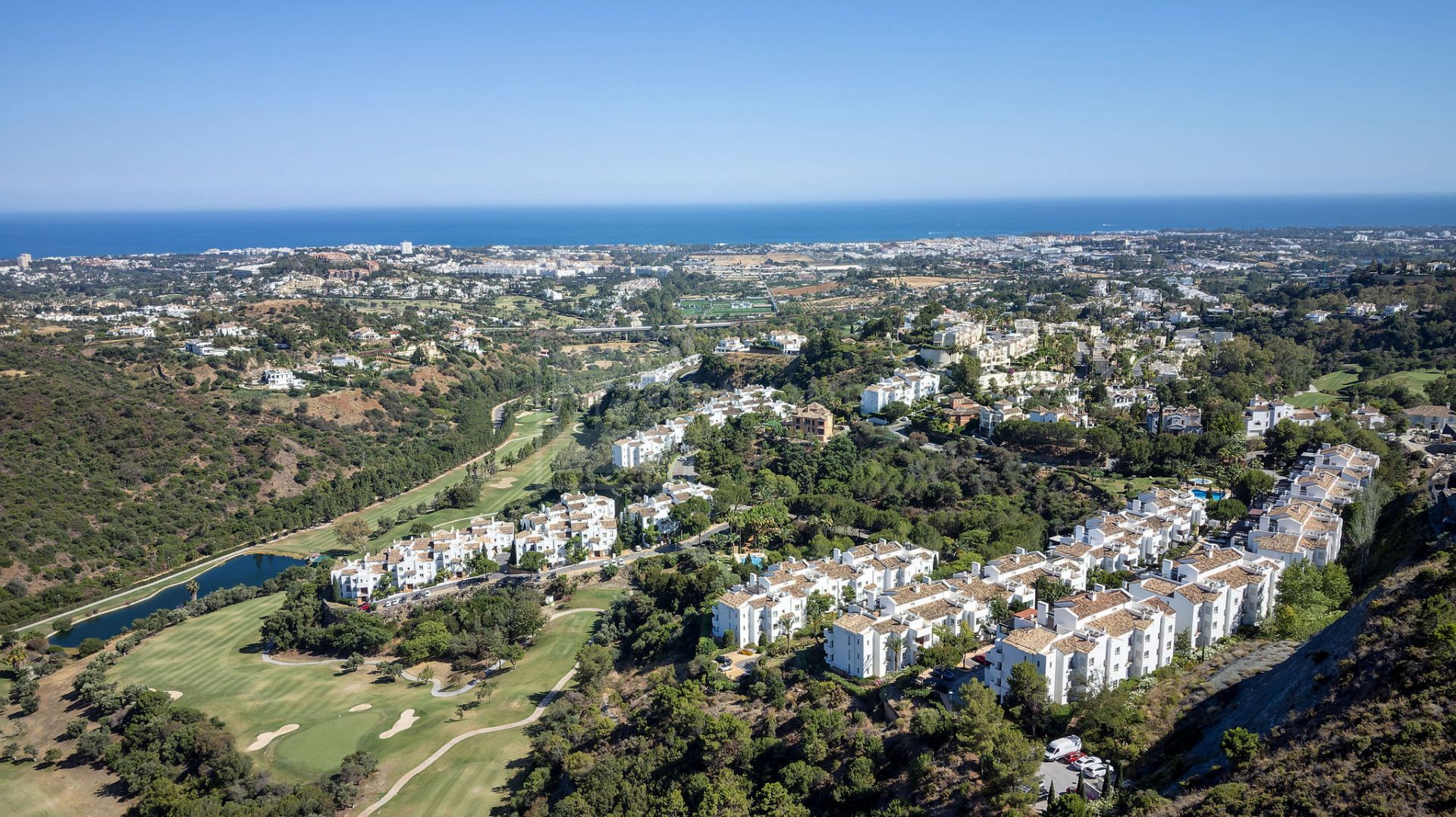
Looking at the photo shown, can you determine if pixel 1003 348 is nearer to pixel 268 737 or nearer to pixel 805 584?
pixel 805 584

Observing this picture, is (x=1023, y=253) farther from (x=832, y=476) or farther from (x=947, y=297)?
(x=832, y=476)

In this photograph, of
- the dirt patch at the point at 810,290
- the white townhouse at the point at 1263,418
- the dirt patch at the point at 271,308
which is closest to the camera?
the white townhouse at the point at 1263,418

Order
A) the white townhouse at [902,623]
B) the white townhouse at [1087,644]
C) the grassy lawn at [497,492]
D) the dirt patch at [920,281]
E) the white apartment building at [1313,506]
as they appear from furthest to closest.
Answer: the dirt patch at [920,281], the grassy lawn at [497,492], the white apartment building at [1313,506], the white townhouse at [902,623], the white townhouse at [1087,644]

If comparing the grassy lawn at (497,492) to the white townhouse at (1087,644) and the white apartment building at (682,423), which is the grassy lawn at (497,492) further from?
the white townhouse at (1087,644)

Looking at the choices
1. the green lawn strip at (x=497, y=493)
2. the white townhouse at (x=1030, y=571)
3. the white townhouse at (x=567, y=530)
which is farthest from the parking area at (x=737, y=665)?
the green lawn strip at (x=497, y=493)

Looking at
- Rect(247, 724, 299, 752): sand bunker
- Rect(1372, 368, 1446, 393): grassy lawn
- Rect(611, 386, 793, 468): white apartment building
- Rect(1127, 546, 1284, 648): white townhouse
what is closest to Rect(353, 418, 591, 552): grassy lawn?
Rect(611, 386, 793, 468): white apartment building

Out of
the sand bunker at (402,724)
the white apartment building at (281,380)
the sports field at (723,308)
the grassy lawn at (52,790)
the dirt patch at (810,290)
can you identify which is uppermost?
the dirt patch at (810,290)

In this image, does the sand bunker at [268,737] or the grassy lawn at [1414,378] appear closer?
the sand bunker at [268,737]

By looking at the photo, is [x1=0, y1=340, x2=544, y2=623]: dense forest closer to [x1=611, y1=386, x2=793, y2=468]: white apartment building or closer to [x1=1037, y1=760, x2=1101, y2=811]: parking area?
[x1=611, y1=386, x2=793, y2=468]: white apartment building
